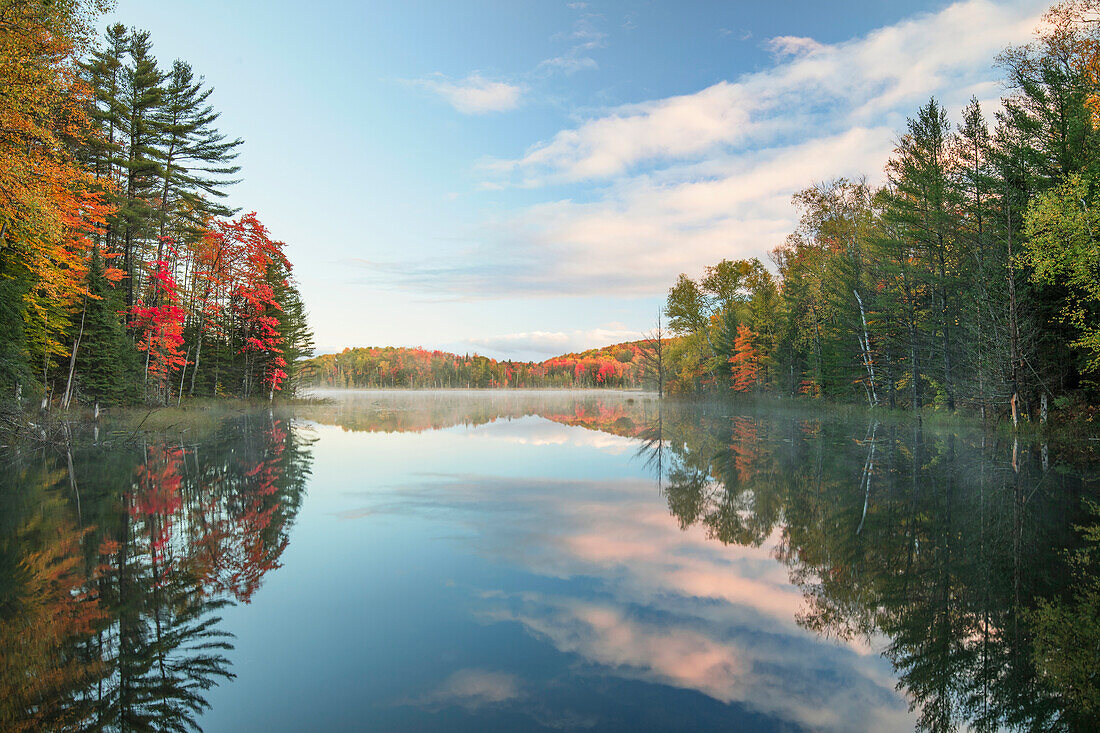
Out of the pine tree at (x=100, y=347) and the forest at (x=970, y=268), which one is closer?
the forest at (x=970, y=268)

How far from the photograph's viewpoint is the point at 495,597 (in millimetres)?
5688

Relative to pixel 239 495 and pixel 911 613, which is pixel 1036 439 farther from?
pixel 239 495

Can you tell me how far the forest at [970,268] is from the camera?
17438 millimetres

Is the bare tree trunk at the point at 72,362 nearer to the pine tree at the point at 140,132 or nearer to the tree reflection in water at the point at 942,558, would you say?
the pine tree at the point at 140,132

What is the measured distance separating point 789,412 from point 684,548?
30.1 m

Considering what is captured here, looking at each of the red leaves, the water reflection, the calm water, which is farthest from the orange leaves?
the red leaves

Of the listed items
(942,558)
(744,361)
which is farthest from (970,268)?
(744,361)

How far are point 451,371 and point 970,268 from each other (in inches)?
5205

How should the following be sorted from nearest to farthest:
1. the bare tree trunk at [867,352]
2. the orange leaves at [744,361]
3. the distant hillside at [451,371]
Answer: the bare tree trunk at [867,352], the orange leaves at [744,361], the distant hillside at [451,371]

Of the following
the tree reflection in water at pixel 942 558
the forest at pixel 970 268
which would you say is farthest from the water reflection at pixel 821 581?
the forest at pixel 970 268

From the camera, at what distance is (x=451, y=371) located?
14688 cm

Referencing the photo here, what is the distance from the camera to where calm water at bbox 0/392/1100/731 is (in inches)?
Answer: 151

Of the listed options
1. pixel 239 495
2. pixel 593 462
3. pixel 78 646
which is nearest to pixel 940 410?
pixel 593 462

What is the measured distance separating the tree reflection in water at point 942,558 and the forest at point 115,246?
734 inches
